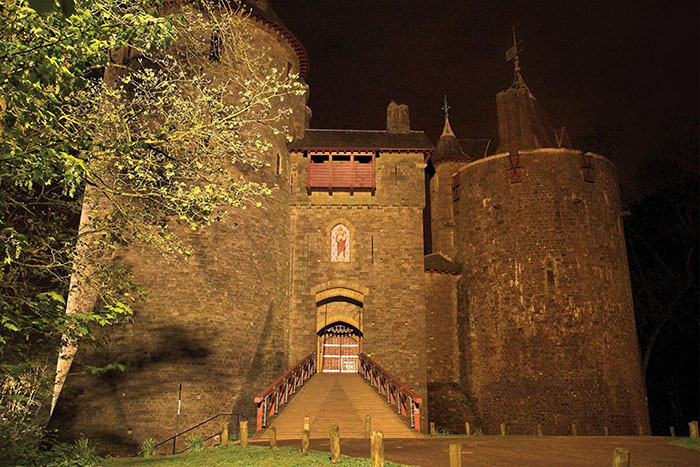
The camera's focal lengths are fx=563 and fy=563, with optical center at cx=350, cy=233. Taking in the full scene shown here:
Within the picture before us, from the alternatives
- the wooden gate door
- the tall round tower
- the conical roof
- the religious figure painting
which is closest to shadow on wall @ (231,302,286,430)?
the religious figure painting

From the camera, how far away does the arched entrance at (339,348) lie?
92.9 ft

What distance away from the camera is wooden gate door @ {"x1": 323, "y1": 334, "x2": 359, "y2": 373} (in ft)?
93.2

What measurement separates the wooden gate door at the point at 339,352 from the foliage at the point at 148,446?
12.5 meters

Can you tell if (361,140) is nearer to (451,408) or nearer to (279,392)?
(451,408)

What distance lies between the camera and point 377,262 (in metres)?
23.4

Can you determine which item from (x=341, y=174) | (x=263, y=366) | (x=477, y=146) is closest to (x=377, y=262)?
(x=341, y=174)

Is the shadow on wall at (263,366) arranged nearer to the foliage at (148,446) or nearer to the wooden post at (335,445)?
the foliage at (148,446)

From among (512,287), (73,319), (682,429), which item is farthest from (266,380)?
(682,429)

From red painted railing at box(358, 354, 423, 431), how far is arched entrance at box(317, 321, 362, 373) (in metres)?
6.91

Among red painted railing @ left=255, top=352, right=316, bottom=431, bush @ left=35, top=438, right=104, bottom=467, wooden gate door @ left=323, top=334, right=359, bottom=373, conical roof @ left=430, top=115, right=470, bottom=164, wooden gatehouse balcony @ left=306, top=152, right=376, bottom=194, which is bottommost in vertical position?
bush @ left=35, top=438, right=104, bottom=467

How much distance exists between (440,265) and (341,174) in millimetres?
5963

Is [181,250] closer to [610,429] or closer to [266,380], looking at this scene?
[266,380]

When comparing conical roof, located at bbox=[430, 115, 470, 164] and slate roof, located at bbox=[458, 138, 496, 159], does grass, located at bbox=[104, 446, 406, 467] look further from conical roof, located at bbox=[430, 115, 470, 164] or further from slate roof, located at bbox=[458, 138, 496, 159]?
slate roof, located at bbox=[458, 138, 496, 159]

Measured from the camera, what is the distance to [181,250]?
29.0ft
